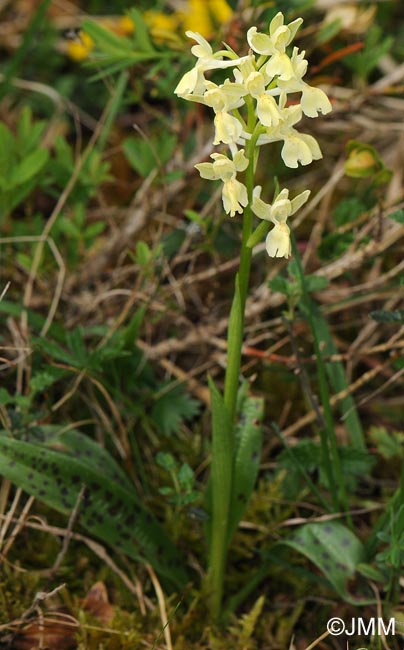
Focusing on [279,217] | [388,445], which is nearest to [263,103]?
[279,217]

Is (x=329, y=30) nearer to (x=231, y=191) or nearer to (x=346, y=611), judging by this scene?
(x=231, y=191)

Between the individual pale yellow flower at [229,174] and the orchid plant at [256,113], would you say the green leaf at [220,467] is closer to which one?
the orchid plant at [256,113]

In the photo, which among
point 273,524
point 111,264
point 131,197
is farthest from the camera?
point 131,197

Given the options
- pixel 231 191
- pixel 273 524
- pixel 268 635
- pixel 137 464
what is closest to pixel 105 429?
pixel 137 464

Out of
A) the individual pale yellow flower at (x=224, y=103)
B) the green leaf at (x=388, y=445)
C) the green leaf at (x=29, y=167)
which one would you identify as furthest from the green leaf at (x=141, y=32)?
the green leaf at (x=388, y=445)

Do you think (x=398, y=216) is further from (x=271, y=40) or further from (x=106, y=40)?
(x=106, y=40)

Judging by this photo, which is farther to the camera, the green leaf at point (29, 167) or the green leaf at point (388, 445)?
the green leaf at point (29, 167)
